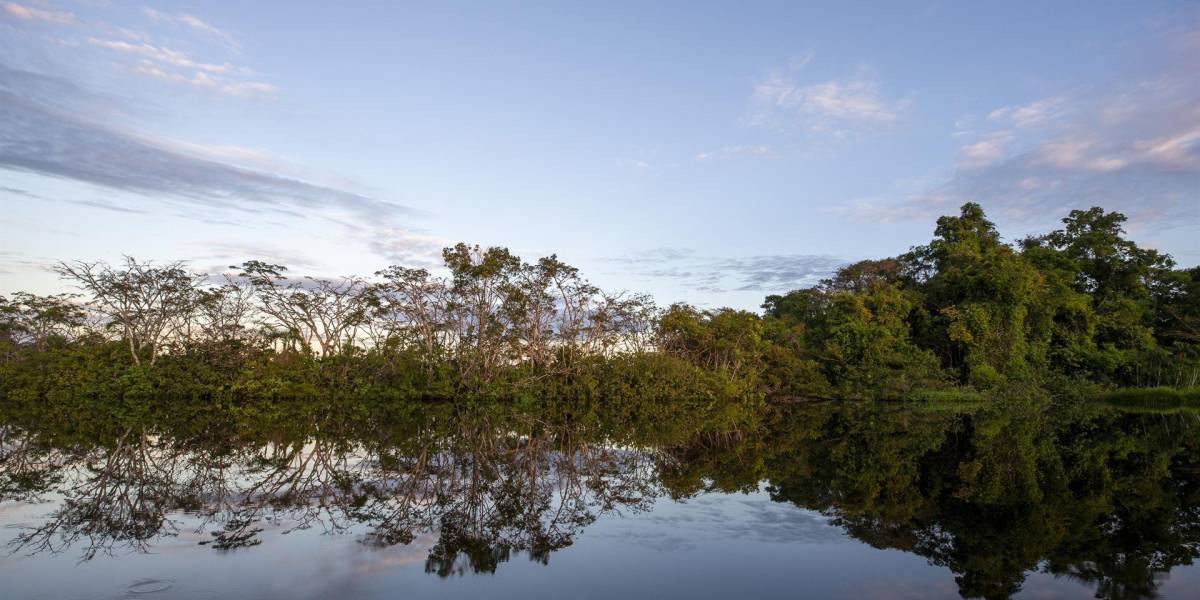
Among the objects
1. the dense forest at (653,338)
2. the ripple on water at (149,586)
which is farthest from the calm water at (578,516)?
the dense forest at (653,338)

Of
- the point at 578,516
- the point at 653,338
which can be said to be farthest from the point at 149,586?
the point at 653,338

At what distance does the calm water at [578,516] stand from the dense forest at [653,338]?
8533 millimetres

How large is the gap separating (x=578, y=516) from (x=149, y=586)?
390 cm

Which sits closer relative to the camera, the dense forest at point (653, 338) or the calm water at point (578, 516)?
the calm water at point (578, 516)

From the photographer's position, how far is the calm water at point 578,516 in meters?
5.07

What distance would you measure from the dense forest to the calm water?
8.53 metres

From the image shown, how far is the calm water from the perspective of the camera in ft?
16.6

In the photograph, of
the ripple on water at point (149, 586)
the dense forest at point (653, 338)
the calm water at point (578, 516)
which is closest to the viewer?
the ripple on water at point (149, 586)

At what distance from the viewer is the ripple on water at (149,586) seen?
4668 mm

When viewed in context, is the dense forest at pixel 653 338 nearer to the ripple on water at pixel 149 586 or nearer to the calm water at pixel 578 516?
the calm water at pixel 578 516

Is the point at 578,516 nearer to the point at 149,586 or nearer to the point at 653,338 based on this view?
the point at 149,586

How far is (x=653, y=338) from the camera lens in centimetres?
2719

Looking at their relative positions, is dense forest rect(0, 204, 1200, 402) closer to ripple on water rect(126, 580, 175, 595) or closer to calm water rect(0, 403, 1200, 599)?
calm water rect(0, 403, 1200, 599)

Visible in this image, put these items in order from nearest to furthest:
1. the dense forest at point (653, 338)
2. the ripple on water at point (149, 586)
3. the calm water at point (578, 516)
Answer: the ripple on water at point (149, 586), the calm water at point (578, 516), the dense forest at point (653, 338)
